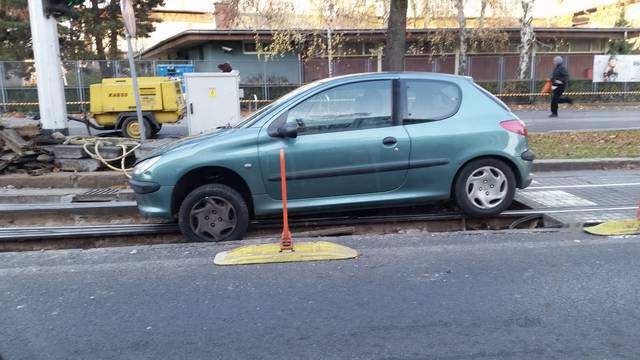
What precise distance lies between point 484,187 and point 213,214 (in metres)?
2.95

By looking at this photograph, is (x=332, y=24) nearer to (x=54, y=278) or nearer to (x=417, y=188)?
(x=417, y=188)

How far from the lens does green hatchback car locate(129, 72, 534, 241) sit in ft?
18.0

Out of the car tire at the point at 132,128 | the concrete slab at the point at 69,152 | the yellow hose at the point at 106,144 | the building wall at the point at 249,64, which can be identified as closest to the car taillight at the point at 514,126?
the yellow hose at the point at 106,144

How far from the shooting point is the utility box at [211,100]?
32.7 feet

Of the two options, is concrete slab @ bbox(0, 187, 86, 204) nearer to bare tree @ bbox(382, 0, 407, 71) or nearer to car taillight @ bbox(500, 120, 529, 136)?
car taillight @ bbox(500, 120, 529, 136)

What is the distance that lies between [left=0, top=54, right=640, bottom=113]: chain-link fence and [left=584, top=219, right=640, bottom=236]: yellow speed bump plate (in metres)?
20.6

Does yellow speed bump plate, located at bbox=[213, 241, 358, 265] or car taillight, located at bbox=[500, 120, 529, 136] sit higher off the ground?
car taillight, located at bbox=[500, 120, 529, 136]

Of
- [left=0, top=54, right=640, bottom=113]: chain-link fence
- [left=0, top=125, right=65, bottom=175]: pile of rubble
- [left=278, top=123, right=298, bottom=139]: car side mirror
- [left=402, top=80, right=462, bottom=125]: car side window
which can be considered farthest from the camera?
[left=0, top=54, right=640, bottom=113]: chain-link fence

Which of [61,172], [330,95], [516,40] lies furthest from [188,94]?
[516,40]

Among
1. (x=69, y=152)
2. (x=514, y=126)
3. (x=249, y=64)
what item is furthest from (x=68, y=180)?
(x=249, y=64)

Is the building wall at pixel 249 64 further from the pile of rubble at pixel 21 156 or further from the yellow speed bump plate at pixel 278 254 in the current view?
the yellow speed bump plate at pixel 278 254

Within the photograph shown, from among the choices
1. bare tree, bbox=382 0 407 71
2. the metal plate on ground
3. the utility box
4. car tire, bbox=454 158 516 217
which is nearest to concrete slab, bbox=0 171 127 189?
the metal plate on ground

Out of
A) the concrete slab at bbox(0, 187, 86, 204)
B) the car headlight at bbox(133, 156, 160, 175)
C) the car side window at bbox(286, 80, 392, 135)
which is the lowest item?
the concrete slab at bbox(0, 187, 86, 204)

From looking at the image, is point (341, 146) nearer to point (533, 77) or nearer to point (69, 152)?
point (69, 152)
